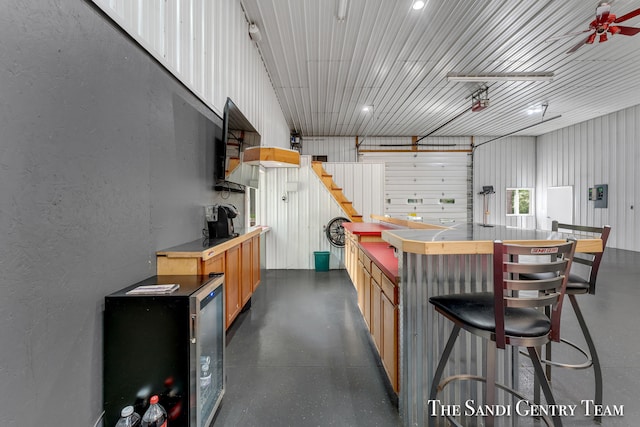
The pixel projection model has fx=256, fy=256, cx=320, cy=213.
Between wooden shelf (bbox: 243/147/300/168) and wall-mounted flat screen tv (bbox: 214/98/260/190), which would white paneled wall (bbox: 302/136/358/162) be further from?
wall-mounted flat screen tv (bbox: 214/98/260/190)

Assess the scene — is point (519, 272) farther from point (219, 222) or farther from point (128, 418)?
point (219, 222)

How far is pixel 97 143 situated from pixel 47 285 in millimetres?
749

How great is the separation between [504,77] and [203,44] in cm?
606

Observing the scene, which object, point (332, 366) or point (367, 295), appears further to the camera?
point (367, 295)

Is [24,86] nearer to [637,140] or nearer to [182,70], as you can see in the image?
[182,70]

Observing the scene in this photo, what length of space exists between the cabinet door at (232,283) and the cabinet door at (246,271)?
0.16 meters

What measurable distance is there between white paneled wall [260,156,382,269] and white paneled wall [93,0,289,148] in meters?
1.69

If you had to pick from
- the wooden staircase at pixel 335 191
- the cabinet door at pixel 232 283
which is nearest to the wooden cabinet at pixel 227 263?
the cabinet door at pixel 232 283

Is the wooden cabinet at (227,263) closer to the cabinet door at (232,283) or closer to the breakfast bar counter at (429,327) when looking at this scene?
the cabinet door at (232,283)

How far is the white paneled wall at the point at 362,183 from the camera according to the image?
6746 millimetres

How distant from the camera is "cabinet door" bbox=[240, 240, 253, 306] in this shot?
3.07 metres

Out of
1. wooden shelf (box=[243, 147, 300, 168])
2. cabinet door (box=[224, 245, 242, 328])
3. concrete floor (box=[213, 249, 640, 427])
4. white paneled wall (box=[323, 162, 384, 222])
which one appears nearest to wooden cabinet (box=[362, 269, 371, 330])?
concrete floor (box=[213, 249, 640, 427])

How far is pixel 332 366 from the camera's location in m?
2.52

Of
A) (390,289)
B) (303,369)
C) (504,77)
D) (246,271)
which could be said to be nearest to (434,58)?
(504,77)
